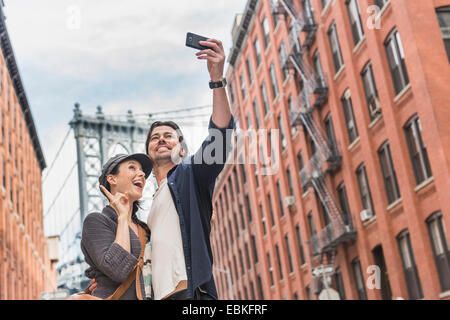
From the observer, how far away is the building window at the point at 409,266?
84.4 ft

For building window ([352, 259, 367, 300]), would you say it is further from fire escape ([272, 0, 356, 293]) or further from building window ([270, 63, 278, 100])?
building window ([270, 63, 278, 100])

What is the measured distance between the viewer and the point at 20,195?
5853 cm

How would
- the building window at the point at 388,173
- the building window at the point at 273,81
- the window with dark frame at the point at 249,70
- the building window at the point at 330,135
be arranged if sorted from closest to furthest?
the building window at the point at 388,173 < the building window at the point at 330,135 < the building window at the point at 273,81 < the window with dark frame at the point at 249,70

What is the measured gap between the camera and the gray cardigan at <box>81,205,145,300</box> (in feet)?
8.64

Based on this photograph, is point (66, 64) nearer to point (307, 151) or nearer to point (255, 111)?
point (307, 151)

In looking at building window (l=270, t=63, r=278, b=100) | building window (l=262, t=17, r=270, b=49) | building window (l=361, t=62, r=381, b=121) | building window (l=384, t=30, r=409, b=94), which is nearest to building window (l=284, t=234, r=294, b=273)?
building window (l=270, t=63, r=278, b=100)

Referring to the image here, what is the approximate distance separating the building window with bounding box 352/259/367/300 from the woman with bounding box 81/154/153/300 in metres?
29.8

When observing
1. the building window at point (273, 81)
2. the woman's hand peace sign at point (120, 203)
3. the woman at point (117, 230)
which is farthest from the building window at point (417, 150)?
the woman's hand peace sign at point (120, 203)

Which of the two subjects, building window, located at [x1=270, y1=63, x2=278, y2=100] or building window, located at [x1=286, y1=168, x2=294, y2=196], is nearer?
building window, located at [x1=286, y1=168, x2=294, y2=196]

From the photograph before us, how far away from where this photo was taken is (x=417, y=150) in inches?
992

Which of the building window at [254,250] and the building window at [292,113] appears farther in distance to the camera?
the building window at [254,250]

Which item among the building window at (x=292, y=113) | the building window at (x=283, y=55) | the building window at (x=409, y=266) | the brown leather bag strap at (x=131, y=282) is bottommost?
the brown leather bag strap at (x=131, y=282)

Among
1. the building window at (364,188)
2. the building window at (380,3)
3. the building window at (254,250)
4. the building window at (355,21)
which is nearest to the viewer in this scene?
the building window at (380,3)

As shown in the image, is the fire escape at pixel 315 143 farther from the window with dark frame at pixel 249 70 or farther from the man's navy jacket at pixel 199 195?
the man's navy jacket at pixel 199 195
